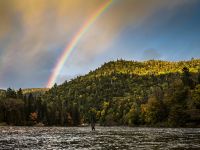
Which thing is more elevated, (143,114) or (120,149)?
(143,114)

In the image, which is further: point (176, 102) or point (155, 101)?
point (155, 101)

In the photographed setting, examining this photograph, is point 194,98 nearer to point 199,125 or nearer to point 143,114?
point 199,125

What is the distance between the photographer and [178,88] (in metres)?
156

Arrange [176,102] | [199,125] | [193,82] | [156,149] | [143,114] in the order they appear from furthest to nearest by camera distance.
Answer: [143,114]
[193,82]
[176,102]
[199,125]
[156,149]

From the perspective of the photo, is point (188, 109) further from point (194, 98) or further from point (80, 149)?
point (80, 149)

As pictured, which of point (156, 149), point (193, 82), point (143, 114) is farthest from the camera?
point (143, 114)

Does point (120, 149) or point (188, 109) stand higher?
point (188, 109)

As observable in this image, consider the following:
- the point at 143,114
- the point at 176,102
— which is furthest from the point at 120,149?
the point at 143,114

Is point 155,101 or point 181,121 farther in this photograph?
point 155,101

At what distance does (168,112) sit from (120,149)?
12459 centimetres

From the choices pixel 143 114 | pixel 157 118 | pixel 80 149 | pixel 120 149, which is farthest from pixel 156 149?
pixel 143 114

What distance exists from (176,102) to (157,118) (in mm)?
19236

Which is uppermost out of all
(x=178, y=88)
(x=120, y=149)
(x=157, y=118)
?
(x=178, y=88)

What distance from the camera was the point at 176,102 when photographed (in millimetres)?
155750
